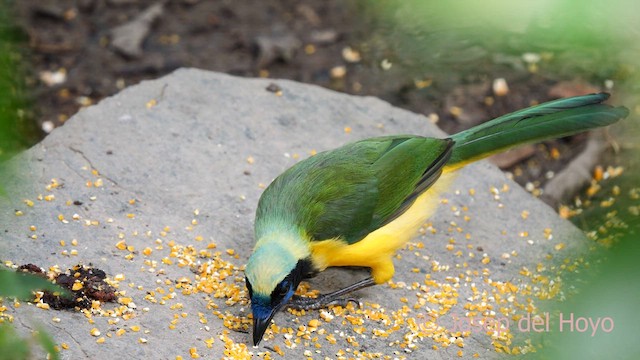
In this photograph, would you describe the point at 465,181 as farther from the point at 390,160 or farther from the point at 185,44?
the point at 185,44

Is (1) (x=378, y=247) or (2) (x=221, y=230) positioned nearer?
(1) (x=378, y=247)

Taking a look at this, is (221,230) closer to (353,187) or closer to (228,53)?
(353,187)

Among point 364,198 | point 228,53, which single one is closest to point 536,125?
point 364,198

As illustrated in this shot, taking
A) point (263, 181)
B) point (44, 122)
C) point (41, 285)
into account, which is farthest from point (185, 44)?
point (41, 285)

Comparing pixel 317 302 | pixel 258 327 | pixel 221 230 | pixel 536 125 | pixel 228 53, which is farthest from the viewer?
pixel 228 53

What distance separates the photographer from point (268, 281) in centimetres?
363

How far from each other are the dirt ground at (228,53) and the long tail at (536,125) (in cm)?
192

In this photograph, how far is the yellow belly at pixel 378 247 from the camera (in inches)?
160

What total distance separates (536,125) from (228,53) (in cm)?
379

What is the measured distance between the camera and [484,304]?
4234 mm

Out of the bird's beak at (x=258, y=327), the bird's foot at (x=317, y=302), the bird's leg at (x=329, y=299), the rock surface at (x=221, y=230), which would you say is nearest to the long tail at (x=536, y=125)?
the rock surface at (x=221, y=230)

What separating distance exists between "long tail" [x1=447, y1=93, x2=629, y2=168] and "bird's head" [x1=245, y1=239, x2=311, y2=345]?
1.31 m

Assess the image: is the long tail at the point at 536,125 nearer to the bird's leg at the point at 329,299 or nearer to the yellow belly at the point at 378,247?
the yellow belly at the point at 378,247

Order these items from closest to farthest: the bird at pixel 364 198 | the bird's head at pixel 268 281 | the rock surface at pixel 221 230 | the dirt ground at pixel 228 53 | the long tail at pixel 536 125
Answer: the bird's head at pixel 268 281, the rock surface at pixel 221 230, the bird at pixel 364 198, the long tail at pixel 536 125, the dirt ground at pixel 228 53
